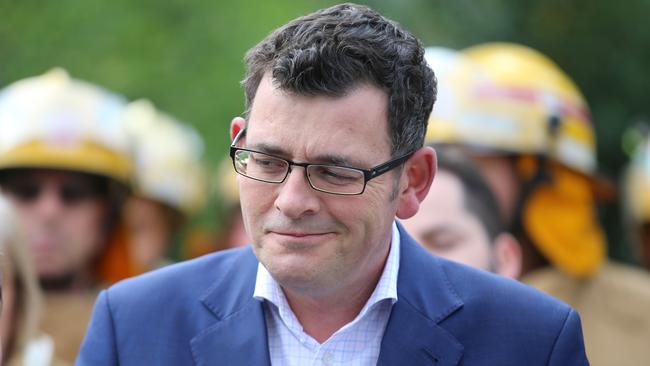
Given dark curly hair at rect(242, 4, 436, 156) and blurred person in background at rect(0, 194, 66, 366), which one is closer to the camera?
dark curly hair at rect(242, 4, 436, 156)

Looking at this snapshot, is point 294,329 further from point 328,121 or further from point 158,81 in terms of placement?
point 158,81

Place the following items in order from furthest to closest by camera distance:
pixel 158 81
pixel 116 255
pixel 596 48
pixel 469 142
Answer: pixel 158 81 < pixel 596 48 < pixel 116 255 < pixel 469 142

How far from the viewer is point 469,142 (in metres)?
7.06

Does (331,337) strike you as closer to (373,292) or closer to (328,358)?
(328,358)

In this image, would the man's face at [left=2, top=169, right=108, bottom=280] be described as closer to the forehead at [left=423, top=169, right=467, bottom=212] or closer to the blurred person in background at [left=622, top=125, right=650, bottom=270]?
the forehead at [left=423, top=169, right=467, bottom=212]

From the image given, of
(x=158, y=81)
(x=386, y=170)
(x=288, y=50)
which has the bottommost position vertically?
(x=158, y=81)

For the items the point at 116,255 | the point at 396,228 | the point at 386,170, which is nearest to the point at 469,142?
the point at 116,255

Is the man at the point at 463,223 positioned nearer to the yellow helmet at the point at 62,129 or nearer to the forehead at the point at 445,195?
the forehead at the point at 445,195

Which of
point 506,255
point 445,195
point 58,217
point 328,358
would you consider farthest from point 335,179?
point 58,217

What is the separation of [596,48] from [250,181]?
6.45 m

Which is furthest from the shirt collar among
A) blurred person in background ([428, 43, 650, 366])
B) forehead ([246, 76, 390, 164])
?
blurred person in background ([428, 43, 650, 366])

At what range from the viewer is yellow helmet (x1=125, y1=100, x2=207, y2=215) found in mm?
9641

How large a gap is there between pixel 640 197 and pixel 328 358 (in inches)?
202

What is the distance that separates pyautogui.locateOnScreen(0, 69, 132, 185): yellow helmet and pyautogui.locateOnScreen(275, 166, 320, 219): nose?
4263 millimetres
